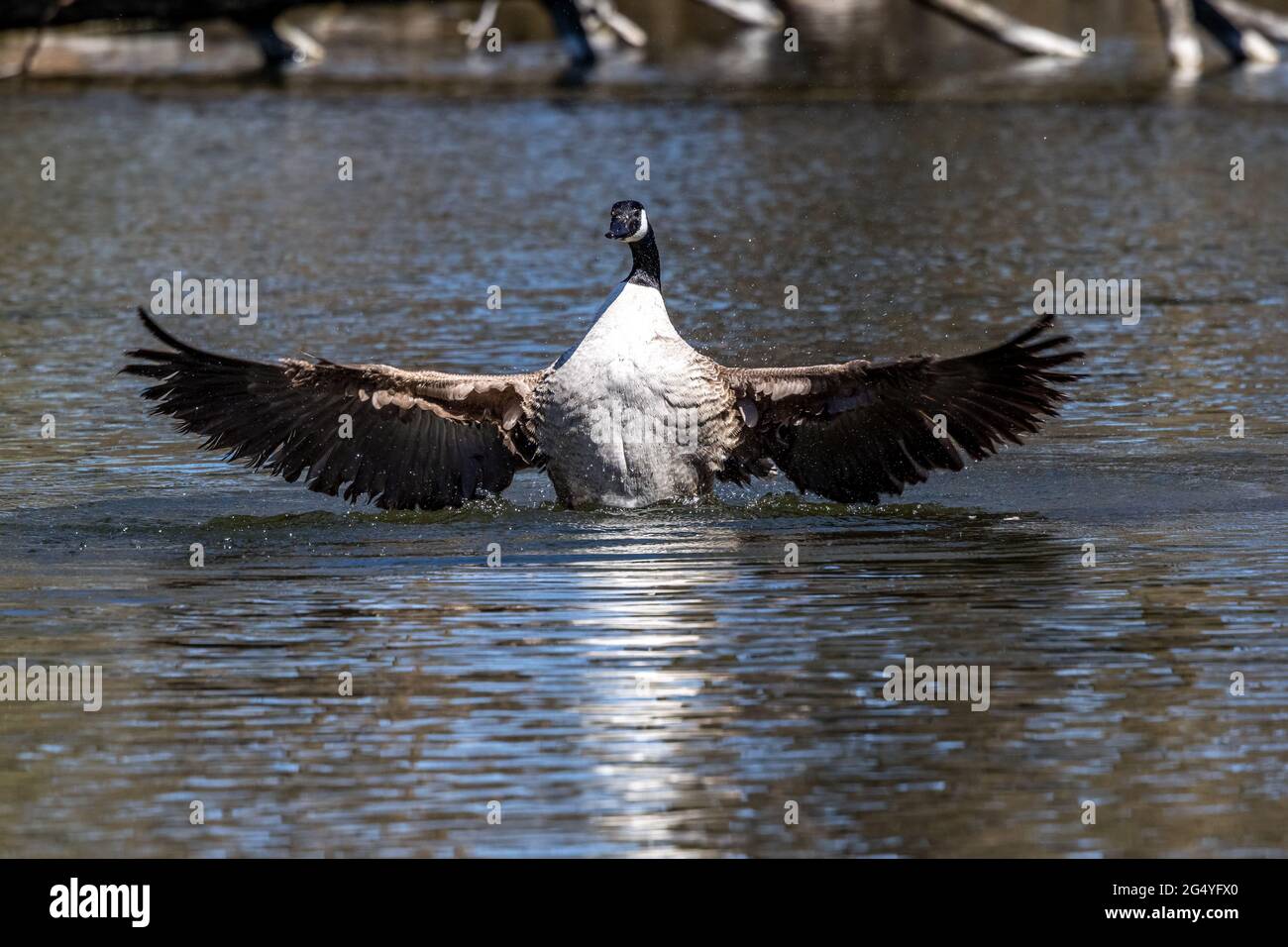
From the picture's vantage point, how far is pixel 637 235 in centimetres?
1200

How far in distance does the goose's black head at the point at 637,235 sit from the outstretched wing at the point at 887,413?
2.26ft

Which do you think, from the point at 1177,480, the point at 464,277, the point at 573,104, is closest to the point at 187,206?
the point at 464,277

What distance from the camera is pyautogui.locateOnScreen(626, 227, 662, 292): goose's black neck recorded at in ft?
38.5

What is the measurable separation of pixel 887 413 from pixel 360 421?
2.52 m

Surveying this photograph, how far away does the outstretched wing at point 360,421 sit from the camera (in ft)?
37.4

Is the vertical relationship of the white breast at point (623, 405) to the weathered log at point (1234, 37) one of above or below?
below

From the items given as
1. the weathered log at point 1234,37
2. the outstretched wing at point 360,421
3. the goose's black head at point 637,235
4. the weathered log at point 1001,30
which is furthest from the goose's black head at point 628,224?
the weathered log at point 1234,37

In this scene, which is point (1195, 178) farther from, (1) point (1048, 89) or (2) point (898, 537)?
(2) point (898, 537)

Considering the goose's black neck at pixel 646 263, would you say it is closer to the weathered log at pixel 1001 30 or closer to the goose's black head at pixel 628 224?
the goose's black head at pixel 628 224

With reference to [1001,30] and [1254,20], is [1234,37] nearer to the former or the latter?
[1254,20]

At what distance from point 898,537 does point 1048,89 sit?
26.4m

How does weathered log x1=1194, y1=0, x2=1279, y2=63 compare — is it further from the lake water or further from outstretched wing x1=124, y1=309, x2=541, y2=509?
outstretched wing x1=124, y1=309, x2=541, y2=509

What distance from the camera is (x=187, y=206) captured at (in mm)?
25875

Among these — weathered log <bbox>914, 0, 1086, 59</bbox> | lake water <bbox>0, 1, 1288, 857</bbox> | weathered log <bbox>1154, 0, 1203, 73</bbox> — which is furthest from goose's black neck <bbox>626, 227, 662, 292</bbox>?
weathered log <bbox>1154, 0, 1203, 73</bbox>
